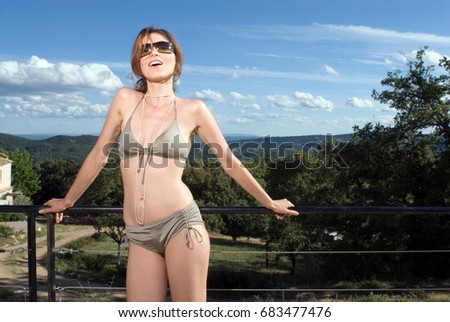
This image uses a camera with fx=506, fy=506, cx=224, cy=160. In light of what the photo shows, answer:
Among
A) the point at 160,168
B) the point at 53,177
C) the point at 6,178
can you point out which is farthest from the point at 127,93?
the point at 6,178

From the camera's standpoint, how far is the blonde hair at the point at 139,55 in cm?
190

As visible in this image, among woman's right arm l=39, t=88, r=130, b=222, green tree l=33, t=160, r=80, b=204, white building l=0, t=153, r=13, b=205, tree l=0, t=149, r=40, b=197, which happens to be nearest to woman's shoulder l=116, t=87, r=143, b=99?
woman's right arm l=39, t=88, r=130, b=222

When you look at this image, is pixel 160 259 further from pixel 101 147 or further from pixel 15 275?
pixel 15 275

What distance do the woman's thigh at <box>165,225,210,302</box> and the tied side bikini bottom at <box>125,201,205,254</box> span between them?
1cm

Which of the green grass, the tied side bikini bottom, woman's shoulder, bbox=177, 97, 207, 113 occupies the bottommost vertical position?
the green grass

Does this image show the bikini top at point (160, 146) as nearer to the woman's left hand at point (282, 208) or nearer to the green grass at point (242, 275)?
the woman's left hand at point (282, 208)

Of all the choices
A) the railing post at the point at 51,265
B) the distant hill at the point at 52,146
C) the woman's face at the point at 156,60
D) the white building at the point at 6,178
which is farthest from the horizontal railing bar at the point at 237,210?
the white building at the point at 6,178

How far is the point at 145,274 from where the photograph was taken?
184 centimetres

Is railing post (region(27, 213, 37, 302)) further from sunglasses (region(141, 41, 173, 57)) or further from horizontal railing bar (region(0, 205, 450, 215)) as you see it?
sunglasses (region(141, 41, 173, 57))

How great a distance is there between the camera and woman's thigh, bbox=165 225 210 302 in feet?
5.90

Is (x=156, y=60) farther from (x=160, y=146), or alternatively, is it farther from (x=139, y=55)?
(x=160, y=146)

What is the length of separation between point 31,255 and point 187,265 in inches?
40.2

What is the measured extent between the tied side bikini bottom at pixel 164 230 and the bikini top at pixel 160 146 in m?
0.19

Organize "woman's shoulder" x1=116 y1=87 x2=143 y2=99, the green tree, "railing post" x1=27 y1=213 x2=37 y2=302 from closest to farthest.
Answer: "woman's shoulder" x1=116 y1=87 x2=143 y2=99
"railing post" x1=27 y1=213 x2=37 y2=302
the green tree
